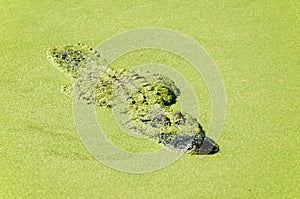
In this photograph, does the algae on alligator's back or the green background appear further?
the algae on alligator's back

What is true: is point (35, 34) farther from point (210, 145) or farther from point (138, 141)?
point (210, 145)

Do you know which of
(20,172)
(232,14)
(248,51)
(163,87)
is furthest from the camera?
(232,14)

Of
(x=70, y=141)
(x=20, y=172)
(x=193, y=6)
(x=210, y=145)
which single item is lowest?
(x=20, y=172)

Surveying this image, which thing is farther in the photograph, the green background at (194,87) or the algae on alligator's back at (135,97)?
the algae on alligator's back at (135,97)

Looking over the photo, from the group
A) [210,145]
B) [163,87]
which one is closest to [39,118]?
[163,87]

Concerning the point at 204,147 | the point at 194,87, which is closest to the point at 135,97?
the point at 194,87
